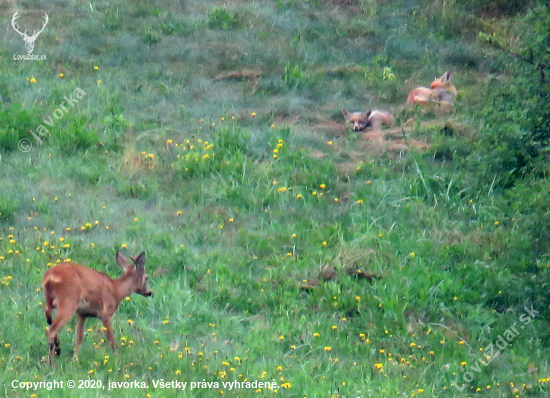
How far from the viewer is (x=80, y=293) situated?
715 cm

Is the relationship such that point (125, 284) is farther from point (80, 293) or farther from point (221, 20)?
point (221, 20)

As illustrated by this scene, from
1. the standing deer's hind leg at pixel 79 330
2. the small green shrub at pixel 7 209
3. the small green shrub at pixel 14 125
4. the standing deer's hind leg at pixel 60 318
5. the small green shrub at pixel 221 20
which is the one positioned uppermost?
the standing deer's hind leg at pixel 60 318

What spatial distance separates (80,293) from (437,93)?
30.5ft

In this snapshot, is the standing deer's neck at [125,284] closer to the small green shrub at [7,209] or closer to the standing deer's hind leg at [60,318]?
the standing deer's hind leg at [60,318]

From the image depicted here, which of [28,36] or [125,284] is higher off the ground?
[125,284]

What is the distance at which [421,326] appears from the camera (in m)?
8.96

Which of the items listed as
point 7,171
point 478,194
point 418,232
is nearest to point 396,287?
point 418,232

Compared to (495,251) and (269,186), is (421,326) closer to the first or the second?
(495,251)

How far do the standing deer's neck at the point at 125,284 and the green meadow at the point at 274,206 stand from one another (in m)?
0.40

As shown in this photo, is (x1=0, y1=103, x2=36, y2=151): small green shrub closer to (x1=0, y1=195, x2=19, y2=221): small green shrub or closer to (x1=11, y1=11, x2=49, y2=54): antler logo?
(x1=0, y1=195, x2=19, y2=221): small green shrub

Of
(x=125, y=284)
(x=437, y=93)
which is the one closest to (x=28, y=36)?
(x=437, y=93)

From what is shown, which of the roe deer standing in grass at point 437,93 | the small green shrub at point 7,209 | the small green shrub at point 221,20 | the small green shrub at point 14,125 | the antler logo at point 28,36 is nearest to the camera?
the small green shrub at point 7,209

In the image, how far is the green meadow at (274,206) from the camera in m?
7.98

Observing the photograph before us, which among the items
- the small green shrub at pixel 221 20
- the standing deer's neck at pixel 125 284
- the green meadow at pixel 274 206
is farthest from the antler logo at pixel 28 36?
the standing deer's neck at pixel 125 284
